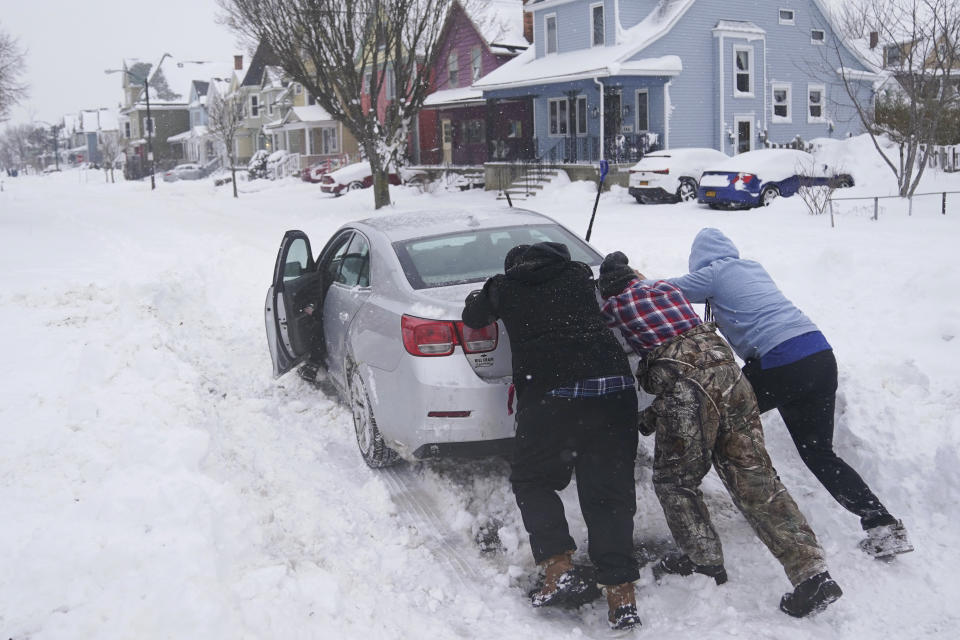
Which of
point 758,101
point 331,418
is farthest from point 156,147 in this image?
point 331,418

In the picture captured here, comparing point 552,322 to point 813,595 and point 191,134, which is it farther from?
point 191,134

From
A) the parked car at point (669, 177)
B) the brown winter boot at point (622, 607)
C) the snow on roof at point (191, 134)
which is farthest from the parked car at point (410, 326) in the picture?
the snow on roof at point (191, 134)

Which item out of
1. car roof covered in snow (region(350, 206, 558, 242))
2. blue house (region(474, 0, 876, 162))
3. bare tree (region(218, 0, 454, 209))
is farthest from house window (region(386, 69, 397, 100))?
car roof covered in snow (region(350, 206, 558, 242))

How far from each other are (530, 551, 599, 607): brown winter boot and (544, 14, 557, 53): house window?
30398 mm

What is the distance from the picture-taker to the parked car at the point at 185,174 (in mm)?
59938

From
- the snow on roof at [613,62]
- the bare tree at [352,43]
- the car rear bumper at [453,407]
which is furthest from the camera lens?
the snow on roof at [613,62]

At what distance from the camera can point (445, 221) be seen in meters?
6.05

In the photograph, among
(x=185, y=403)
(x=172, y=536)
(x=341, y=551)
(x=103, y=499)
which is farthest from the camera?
(x=185, y=403)

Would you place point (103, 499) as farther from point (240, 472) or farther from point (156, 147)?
point (156, 147)

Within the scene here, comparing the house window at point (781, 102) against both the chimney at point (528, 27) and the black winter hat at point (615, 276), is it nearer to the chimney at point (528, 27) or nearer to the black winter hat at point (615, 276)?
the chimney at point (528, 27)

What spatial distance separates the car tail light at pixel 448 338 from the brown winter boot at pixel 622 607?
4.66 ft

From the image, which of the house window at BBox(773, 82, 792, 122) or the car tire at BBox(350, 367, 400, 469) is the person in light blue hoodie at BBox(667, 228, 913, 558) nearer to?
the car tire at BBox(350, 367, 400, 469)

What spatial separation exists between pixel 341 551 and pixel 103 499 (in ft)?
3.76

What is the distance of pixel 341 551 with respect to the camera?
14.6 feet
